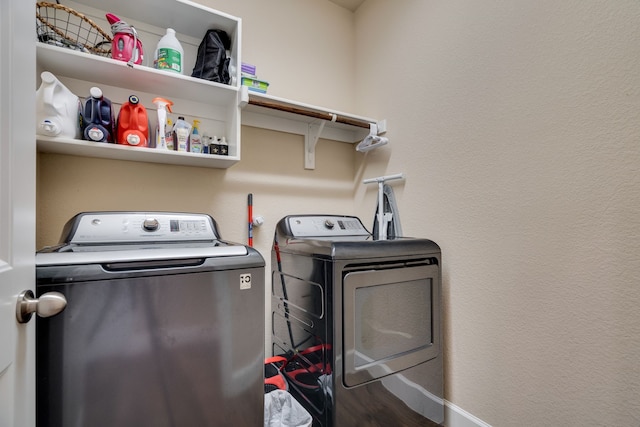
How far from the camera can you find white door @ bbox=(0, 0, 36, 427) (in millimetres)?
552

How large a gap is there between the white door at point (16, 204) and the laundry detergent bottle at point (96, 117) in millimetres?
612

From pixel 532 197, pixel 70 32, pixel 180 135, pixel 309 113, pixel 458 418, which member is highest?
pixel 70 32

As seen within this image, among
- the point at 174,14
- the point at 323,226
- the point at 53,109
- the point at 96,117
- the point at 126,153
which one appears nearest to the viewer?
the point at 53,109

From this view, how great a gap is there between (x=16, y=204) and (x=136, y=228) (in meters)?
0.65

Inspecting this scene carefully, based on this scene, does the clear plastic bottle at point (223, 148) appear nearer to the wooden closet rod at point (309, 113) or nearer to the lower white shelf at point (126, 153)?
the lower white shelf at point (126, 153)

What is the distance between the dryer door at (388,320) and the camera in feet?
3.98

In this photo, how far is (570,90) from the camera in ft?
3.78

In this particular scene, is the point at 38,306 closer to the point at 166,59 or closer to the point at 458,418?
the point at 166,59

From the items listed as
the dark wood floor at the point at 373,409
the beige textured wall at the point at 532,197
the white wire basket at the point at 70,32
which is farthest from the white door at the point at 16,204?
the beige textured wall at the point at 532,197

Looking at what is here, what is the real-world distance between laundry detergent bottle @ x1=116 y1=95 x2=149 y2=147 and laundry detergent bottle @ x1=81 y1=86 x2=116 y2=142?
0.05 m

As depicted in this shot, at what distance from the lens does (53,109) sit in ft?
3.84

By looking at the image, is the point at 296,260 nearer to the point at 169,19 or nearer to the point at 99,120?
the point at 99,120

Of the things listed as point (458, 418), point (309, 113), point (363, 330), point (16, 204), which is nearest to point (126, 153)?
point (16, 204)

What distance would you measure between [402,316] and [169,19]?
1945 mm
